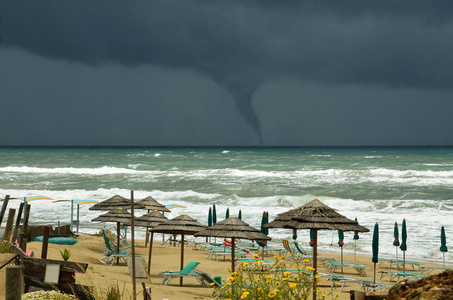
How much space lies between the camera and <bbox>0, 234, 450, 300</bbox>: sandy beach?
10.1m

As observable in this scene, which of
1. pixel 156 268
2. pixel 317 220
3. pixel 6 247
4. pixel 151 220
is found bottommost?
pixel 156 268

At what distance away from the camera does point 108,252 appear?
48.3 ft

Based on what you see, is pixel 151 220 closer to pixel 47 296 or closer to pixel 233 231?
pixel 233 231

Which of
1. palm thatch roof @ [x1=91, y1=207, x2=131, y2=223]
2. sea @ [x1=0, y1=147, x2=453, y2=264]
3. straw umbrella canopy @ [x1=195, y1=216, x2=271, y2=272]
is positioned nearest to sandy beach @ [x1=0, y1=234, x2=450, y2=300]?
palm thatch roof @ [x1=91, y1=207, x2=131, y2=223]

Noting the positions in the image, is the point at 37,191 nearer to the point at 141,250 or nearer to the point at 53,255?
the point at 141,250

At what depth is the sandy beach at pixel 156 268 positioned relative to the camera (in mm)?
10109

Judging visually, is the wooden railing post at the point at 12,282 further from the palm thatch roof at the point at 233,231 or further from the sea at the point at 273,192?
the sea at the point at 273,192

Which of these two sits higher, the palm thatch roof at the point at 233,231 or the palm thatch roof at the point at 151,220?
the palm thatch roof at the point at 233,231

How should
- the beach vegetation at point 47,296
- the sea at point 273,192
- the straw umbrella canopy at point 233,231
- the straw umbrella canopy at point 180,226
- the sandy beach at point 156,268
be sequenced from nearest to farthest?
the beach vegetation at point 47,296, the straw umbrella canopy at point 233,231, the sandy beach at point 156,268, the straw umbrella canopy at point 180,226, the sea at point 273,192

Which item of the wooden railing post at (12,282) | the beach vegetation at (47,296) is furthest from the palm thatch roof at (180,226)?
the wooden railing post at (12,282)

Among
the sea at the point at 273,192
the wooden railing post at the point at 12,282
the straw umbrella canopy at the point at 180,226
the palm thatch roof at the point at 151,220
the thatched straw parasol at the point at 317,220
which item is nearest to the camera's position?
the wooden railing post at the point at 12,282

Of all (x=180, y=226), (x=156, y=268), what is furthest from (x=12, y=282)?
(x=156, y=268)

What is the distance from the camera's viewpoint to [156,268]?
45.8ft

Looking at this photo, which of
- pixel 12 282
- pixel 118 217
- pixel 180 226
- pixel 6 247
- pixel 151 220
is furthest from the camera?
pixel 118 217
